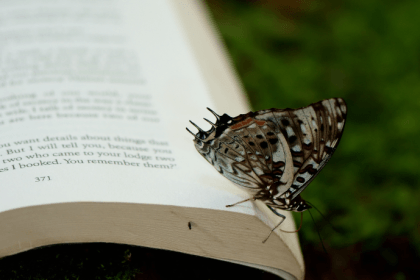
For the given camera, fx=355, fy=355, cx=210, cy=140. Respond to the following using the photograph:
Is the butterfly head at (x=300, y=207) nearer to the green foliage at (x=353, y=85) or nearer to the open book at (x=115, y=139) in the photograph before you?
the open book at (x=115, y=139)

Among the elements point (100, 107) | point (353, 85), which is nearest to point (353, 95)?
point (353, 85)

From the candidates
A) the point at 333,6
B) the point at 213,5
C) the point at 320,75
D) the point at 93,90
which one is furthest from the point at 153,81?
the point at 333,6

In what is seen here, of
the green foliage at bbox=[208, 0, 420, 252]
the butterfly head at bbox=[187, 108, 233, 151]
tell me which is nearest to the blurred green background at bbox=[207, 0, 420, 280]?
the green foliage at bbox=[208, 0, 420, 252]

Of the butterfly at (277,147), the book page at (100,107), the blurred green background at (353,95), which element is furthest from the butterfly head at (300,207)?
A: the blurred green background at (353,95)

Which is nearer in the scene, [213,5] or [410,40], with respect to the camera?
[410,40]

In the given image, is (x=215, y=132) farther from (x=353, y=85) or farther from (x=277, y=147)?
(x=353, y=85)

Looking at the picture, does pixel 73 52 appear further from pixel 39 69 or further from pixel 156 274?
pixel 156 274
